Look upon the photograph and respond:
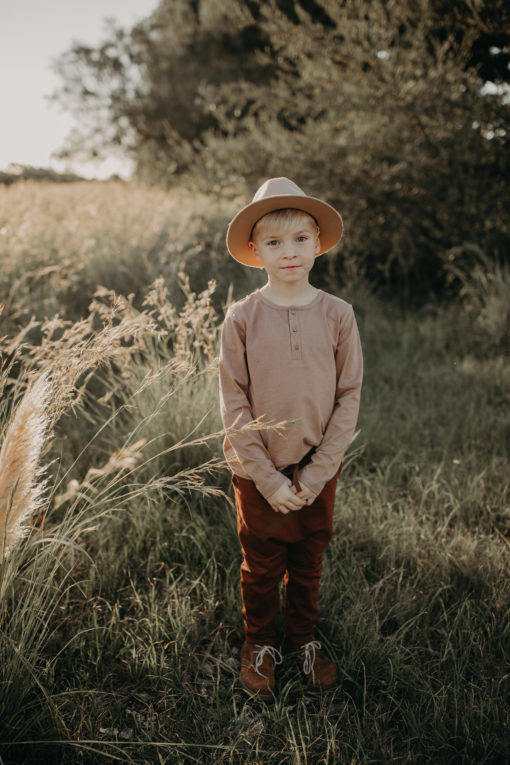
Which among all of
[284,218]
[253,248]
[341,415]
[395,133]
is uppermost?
[395,133]

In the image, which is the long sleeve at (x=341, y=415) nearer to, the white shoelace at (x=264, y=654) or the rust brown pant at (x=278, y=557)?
the rust brown pant at (x=278, y=557)

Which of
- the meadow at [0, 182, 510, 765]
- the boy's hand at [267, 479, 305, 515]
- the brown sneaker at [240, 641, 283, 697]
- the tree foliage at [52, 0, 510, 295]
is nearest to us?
the meadow at [0, 182, 510, 765]

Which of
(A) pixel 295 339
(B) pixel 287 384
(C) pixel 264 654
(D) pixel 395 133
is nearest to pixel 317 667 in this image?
(C) pixel 264 654

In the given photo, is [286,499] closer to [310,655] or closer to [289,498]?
[289,498]

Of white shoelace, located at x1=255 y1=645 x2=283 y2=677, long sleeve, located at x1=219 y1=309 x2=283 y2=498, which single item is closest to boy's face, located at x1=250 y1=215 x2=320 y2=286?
long sleeve, located at x1=219 y1=309 x2=283 y2=498

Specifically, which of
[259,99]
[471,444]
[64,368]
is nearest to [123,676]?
[64,368]

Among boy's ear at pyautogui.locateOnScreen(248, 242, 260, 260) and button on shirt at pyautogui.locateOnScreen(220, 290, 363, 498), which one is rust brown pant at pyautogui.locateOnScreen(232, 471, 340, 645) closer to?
button on shirt at pyautogui.locateOnScreen(220, 290, 363, 498)

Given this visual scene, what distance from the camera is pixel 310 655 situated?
1794 millimetres

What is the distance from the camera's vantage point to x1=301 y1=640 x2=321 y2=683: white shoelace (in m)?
1.75

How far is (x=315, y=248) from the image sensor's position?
1.73m

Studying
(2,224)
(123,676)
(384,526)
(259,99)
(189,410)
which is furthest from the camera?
(259,99)

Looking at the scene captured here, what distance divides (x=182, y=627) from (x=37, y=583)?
0.61 m

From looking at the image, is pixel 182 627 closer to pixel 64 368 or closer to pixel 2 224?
pixel 64 368

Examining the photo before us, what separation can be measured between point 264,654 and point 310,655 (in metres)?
0.17
